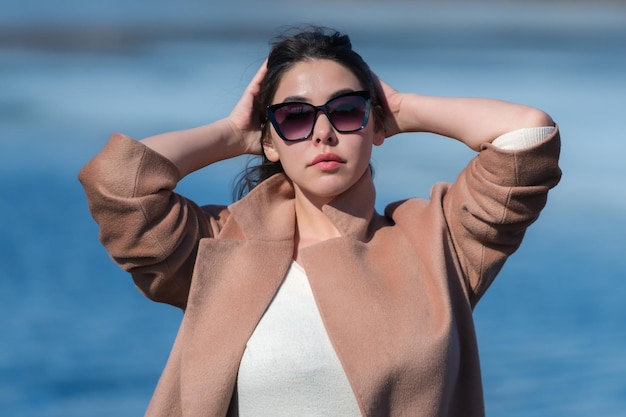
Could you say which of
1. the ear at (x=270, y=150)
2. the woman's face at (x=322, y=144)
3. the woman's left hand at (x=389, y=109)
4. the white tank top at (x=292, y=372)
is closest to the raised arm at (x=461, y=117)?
the woman's left hand at (x=389, y=109)

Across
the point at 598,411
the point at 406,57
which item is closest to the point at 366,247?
the point at 598,411

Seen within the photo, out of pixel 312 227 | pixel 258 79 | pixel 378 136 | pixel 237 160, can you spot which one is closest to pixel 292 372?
pixel 312 227

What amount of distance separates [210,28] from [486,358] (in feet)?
22.5

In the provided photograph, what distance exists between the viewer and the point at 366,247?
2848 millimetres

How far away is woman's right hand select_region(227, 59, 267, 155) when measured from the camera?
3.07m

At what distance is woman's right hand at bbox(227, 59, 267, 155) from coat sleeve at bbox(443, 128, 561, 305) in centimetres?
52

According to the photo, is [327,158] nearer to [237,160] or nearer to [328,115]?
[328,115]

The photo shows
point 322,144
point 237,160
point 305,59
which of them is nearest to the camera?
point 322,144

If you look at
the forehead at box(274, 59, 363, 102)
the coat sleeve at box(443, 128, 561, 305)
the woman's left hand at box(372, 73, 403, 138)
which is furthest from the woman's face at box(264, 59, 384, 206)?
the coat sleeve at box(443, 128, 561, 305)

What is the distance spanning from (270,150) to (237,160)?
16.4 ft

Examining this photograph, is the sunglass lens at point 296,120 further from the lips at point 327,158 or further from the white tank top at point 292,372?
the white tank top at point 292,372

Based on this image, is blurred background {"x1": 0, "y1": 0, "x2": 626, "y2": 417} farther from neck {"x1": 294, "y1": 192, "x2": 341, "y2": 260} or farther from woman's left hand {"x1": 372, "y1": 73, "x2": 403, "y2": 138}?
neck {"x1": 294, "y1": 192, "x2": 341, "y2": 260}

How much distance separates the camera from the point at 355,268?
2.79m

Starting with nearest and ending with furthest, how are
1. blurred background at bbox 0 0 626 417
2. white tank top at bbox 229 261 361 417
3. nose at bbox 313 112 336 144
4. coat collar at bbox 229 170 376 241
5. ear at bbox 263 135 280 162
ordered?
white tank top at bbox 229 261 361 417
nose at bbox 313 112 336 144
coat collar at bbox 229 170 376 241
ear at bbox 263 135 280 162
blurred background at bbox 0 0 626 417
